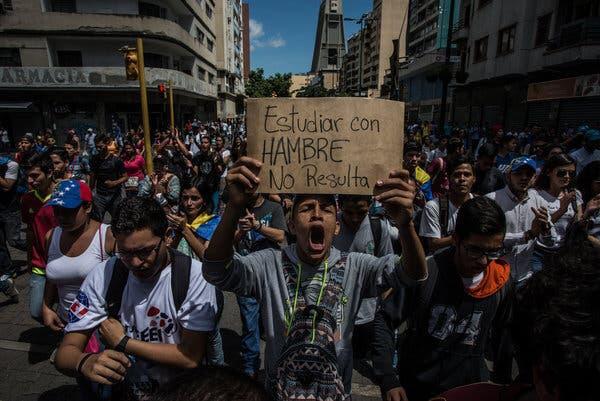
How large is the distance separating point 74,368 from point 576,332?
1.94 metres

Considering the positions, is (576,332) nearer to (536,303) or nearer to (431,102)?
(536,303)

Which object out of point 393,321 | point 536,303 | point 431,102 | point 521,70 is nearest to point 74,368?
point 393,321

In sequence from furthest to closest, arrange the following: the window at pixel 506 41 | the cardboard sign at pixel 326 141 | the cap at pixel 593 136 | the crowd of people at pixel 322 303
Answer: the window at pixel 506 41 < the cap at pixel 593 136 < the cardboard sign at pixel 326 141 < the crowd of people at pixel 322 303

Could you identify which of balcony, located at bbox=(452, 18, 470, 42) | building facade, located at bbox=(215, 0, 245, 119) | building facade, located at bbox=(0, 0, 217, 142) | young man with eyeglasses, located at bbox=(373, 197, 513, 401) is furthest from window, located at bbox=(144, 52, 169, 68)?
young man with eyeglasses, located at bbox=(373, 197, 513, 401)

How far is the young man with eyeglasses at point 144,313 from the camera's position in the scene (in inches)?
71.9

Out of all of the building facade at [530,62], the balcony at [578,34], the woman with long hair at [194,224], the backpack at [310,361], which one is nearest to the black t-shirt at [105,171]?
the woman with long hair at [194,224]

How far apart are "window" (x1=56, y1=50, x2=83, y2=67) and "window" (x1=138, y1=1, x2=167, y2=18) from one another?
17.1ft

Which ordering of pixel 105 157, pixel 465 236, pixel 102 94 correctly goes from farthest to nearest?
pixel 102 94 → pixel 105 157 → pixel 465 236

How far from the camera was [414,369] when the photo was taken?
1938 millimetres

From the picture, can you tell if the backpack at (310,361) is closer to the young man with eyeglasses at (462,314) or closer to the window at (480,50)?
the young man with eyeglasses at (462,314)

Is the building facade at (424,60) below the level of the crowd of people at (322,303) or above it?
above

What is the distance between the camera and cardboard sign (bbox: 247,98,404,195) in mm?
1623

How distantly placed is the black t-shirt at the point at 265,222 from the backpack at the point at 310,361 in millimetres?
1944

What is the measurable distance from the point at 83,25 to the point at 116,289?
28112 mm
